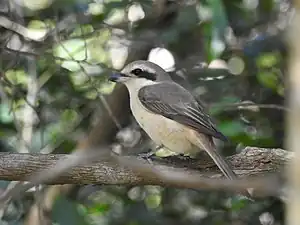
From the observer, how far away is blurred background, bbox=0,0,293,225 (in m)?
4.59

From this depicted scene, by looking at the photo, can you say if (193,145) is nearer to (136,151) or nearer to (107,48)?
(136,151)

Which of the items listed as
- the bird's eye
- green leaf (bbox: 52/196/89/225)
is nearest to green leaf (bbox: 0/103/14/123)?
the bird's eye

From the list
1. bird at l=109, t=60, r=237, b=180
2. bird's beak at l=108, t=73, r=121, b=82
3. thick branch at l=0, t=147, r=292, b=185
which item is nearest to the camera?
thick branch at l=0, t=147, r=292, b=185

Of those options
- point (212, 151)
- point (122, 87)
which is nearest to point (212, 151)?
point (212, 151)

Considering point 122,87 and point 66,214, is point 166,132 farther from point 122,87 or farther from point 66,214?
point 122,87

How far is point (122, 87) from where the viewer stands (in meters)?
5.25

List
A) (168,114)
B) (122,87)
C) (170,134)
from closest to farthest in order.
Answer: (170,134) < (168,114) < (122,87)

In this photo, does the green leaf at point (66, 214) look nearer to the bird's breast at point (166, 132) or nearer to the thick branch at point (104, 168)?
the thick branch at point (104, 168)

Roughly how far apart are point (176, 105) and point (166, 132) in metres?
0.25

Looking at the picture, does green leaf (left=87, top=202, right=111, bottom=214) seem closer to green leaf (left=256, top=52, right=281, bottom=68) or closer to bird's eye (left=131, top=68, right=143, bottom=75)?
bird's eye (left=131, top=68, right=143, bottom=75)

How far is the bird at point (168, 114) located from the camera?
12.8 feet

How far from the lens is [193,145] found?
13.2ft

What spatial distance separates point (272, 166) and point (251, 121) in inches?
63.2

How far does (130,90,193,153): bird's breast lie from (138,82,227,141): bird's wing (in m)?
0.04
